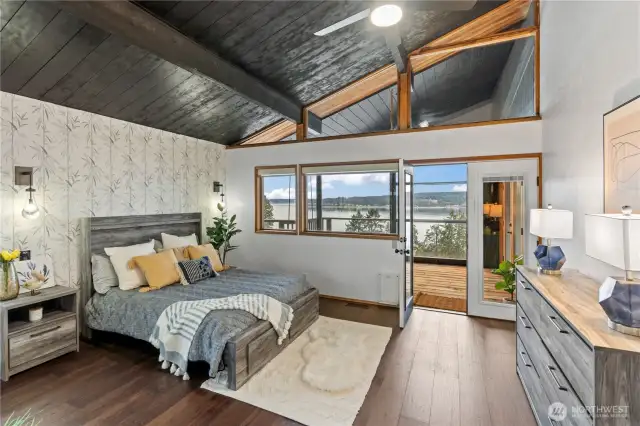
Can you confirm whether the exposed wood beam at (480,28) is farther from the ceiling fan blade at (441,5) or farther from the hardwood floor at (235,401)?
the hardwood floor at (235,401)

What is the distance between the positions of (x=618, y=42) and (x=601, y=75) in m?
0.27

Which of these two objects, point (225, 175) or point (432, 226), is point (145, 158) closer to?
point (225, 175)

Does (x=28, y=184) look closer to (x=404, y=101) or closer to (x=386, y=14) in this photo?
(x=386, y=14)

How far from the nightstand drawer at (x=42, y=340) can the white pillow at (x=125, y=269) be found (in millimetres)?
531

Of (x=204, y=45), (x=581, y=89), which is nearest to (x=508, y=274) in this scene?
(x=581, y=89)

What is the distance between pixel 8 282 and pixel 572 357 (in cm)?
409

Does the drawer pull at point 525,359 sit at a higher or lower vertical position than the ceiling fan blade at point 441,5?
lower

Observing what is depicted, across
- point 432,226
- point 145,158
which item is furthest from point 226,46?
point 432,226

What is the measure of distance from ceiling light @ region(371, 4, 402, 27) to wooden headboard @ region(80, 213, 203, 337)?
3.61 m

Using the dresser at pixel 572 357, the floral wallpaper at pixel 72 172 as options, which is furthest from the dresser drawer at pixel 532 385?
the floral wallpaper at pixel 72 172

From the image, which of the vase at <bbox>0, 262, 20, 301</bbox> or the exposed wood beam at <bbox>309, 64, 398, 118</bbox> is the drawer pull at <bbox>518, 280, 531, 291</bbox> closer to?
the exposed wood beam at <bbox>309, 64, 398, 118</bbox>

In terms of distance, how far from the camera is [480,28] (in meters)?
4.25

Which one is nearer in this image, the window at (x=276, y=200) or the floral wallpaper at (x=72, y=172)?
the floral wallpaper at (x=72, y=172)

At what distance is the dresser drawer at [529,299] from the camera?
7.02ft
